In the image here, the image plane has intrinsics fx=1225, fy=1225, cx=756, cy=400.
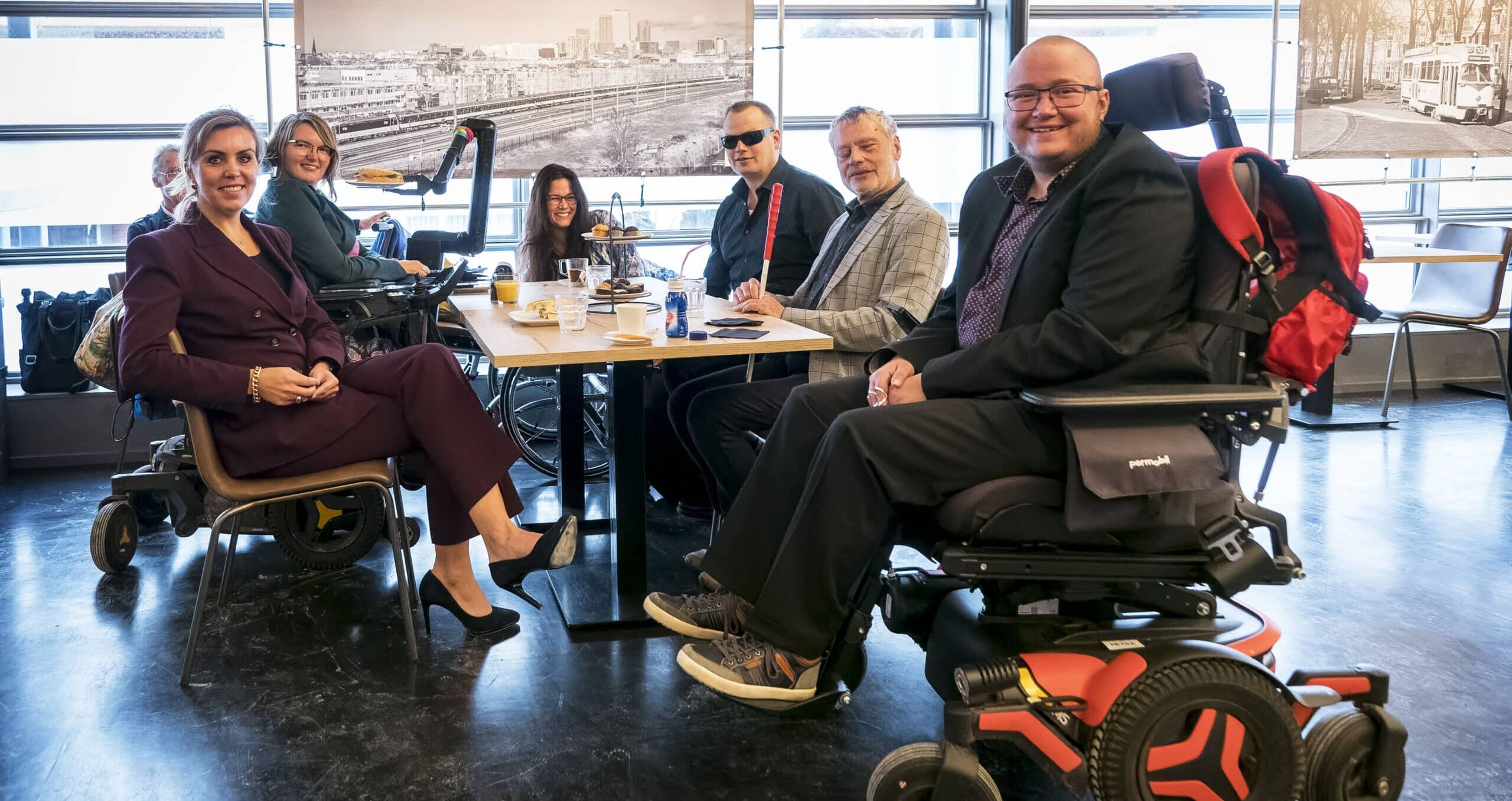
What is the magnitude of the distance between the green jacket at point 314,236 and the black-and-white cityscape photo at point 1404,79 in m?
4.31

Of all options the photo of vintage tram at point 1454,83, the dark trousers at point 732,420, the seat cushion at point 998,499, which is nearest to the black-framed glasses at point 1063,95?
the seat cushion at point 998,499

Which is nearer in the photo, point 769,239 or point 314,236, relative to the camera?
point 769,239

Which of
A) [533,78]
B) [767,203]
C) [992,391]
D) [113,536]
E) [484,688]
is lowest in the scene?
[484,688]

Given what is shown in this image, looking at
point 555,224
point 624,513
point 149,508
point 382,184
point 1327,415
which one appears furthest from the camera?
point 1327,415

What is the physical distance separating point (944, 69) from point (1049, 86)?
414 cm

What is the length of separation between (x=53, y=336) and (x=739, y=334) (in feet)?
10.8

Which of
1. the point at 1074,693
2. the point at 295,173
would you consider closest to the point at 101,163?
the point at 295,173

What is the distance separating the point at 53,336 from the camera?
4730 mm

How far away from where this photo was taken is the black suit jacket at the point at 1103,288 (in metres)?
2.05

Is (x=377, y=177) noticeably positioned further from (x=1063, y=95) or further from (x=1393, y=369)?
(x=1393, y=369)

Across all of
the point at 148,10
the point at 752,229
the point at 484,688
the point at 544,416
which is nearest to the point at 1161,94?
the point at 484,688

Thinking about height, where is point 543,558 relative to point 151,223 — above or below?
below

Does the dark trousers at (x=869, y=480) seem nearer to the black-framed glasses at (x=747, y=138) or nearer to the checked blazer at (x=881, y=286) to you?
the checked blazer at (x=881, y=286)

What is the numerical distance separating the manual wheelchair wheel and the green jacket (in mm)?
823
